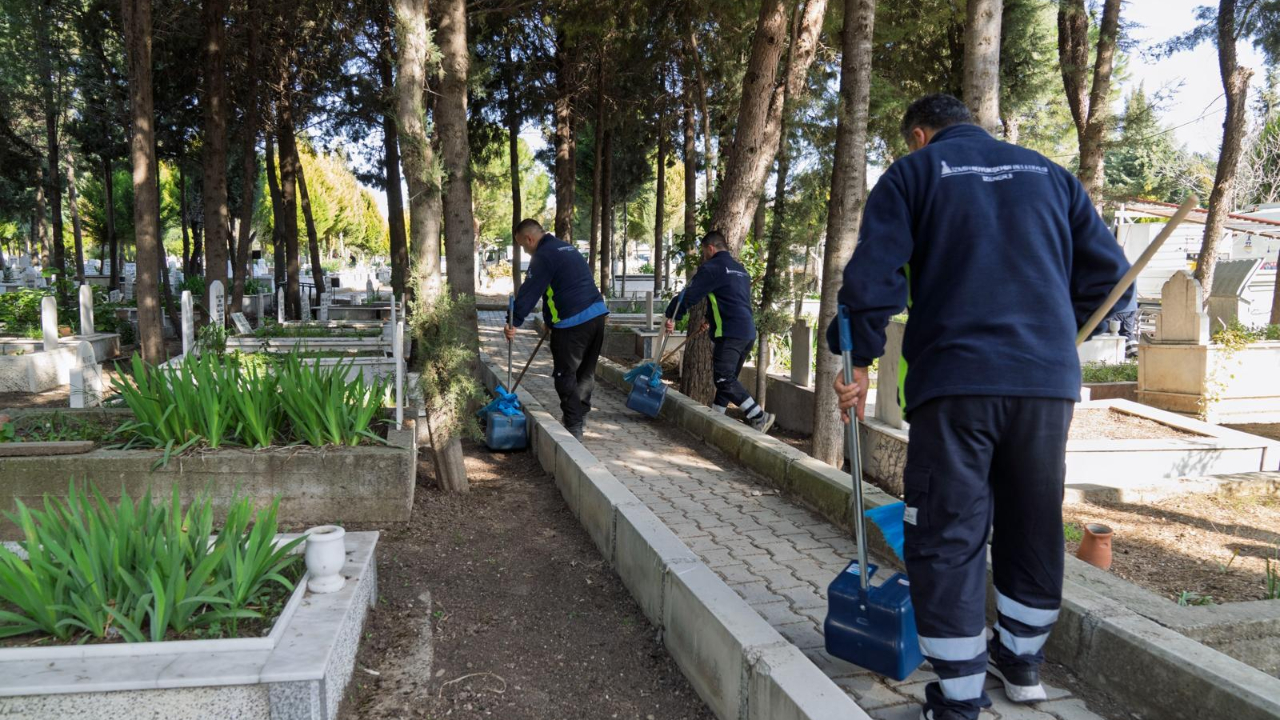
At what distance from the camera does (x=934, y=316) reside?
277 cm

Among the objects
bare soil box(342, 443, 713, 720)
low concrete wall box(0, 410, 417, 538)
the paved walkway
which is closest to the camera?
the paved walkway

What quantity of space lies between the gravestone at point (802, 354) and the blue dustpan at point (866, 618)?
23.0 feet

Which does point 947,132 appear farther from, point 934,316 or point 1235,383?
point 1235,383

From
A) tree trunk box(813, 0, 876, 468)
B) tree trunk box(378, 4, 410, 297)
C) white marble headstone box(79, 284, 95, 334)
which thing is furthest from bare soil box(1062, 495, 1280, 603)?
tree trunk box(378, 4, 410, 297)

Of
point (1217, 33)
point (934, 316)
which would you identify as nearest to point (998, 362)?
point (934, 316)

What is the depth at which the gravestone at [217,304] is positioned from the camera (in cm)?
1086

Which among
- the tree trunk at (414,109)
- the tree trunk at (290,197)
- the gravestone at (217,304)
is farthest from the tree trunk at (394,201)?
the tree trunk at (414,109)

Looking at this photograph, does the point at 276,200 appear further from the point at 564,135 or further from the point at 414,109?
the point at 414,109

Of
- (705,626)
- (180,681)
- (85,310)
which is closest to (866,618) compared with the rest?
(705,626)

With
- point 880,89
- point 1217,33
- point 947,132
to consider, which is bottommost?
point 947,132

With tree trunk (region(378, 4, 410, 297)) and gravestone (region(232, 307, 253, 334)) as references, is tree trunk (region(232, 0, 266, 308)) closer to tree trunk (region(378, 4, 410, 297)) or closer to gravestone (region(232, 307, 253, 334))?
gravestone (region(232, 307, 253, 334))

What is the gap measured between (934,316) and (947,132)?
687 mm

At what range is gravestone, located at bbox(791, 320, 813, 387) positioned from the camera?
9906 millimetres

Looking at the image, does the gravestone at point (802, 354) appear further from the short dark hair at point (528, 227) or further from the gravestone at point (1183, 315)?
the gravestone at point (1183, 315)
